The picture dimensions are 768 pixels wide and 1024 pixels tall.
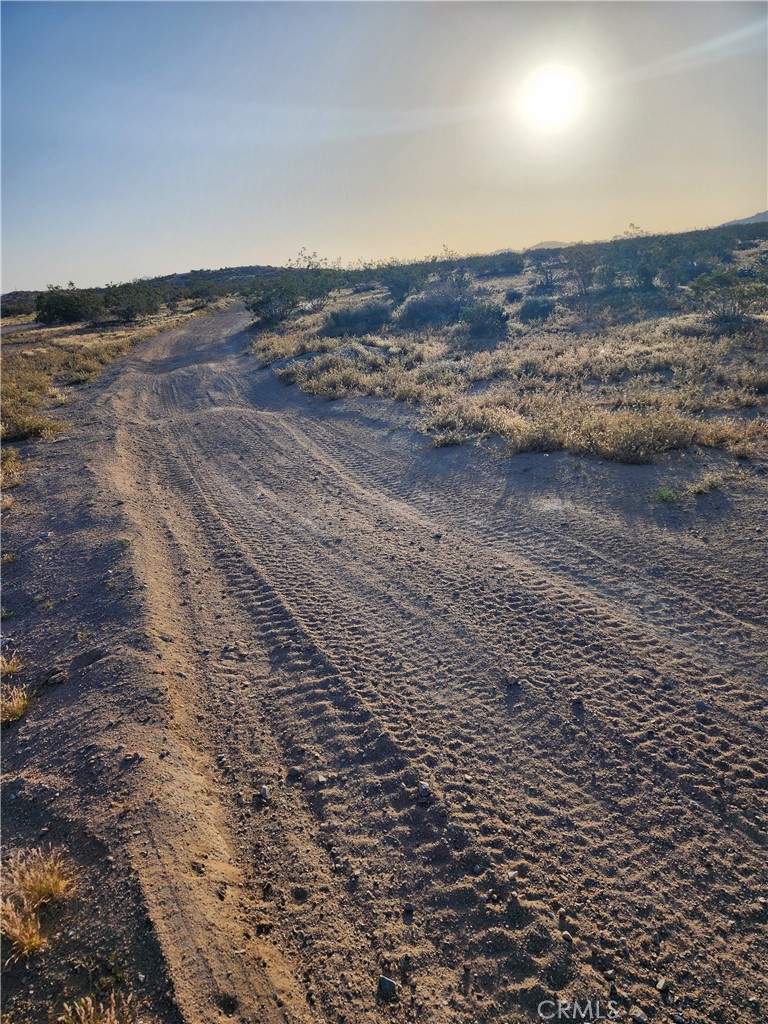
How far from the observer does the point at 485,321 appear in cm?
2222

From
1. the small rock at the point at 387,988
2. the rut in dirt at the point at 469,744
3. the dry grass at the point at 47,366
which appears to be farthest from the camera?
the dry grass at the point at 47,366

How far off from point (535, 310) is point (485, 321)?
3875mm

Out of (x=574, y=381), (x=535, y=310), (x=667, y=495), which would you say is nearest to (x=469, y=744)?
(x=667, y=495)

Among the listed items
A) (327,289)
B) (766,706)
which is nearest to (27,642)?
(766,706)

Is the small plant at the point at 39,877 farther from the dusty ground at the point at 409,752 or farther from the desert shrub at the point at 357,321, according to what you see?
the desert shrub at the point at 357,321

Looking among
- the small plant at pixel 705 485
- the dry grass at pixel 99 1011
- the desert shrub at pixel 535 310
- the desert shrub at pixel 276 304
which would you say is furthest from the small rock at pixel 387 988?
the desert shrub at pixel 276 304

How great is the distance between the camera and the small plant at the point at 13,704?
14.9 ft

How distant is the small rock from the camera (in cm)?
275

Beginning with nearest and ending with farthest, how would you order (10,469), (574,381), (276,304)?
(10,469)
(574,381)
(276,304)

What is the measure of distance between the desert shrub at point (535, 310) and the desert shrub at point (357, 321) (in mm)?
6484

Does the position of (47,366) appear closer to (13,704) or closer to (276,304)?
(276,304)

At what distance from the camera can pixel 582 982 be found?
9.06ft

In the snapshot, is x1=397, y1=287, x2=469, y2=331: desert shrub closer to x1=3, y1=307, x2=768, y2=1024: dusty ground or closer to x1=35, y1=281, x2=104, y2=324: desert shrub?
x1=3, y1=307, x2=768, y2=1024: dusty ground

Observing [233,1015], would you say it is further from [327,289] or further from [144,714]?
[327,289]
